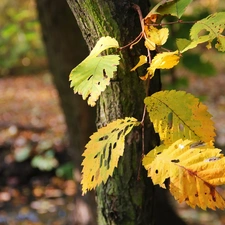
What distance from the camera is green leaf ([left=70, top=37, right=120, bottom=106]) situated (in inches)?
37.7

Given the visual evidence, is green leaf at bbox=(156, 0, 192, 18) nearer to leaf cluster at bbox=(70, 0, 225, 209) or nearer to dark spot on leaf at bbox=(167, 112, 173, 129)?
leaf cluster at bbox=(70, 0, 225, 209)

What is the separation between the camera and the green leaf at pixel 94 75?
96cm

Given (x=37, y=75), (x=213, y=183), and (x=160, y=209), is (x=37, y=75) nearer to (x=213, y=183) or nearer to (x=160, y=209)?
(x=160, y=209)

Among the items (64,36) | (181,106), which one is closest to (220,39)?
(181,106)

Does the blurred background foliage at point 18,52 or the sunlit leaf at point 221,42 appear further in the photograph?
the blurred background foliage at point 18,52

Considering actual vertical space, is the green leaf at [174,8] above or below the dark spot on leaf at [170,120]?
above

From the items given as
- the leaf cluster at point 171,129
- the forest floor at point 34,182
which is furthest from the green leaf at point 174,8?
the forest floor at point 34,182

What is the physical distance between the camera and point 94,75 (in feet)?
3.18

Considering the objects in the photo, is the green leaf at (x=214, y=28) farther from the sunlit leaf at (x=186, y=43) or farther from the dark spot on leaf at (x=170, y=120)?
the dark spot on leaf at (x=170, y=120)

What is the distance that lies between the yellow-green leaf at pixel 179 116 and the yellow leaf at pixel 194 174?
8 cm

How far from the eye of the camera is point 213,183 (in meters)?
0.91

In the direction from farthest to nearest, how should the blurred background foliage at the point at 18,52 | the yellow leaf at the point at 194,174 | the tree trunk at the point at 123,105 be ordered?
the blurred background foliage at the point at 18,52 → the tree trunk at the point at 123,105 → the yellow leaf at the point at 194,174

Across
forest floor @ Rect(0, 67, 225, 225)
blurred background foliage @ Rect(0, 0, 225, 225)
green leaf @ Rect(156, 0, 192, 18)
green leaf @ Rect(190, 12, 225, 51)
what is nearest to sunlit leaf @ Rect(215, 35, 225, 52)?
green leaf @ Rect(190, 12, 225, 51)

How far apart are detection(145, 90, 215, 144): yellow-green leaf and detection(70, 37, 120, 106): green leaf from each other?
0.12 metres
